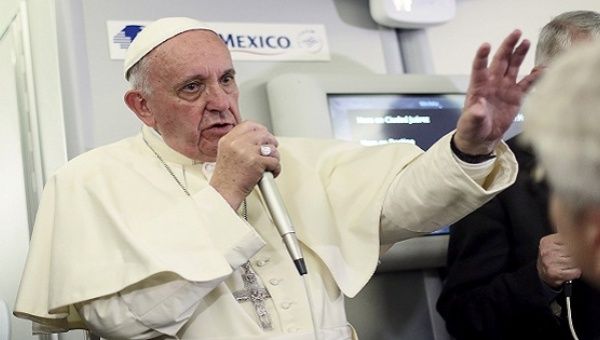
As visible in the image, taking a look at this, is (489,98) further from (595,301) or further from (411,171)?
(595,301)

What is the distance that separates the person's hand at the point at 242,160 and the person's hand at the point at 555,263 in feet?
2.62

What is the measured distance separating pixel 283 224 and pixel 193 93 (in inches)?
21.7

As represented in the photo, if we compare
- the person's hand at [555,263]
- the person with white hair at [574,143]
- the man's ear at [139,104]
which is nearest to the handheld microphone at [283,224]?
the man's ear at [139,104]

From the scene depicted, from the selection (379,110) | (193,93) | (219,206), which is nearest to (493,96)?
(219,206)

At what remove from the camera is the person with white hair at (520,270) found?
2709 mm

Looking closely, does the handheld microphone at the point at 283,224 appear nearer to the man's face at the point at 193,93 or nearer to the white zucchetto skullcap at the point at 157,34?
the man's face at the point at 193,93

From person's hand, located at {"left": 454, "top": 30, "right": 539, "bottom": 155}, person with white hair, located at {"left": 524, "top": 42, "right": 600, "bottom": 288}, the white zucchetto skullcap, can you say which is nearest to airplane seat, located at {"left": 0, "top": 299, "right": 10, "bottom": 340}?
the white zucchetto skullcap

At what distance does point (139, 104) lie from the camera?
9.03 feet

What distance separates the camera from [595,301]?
2.70 meters

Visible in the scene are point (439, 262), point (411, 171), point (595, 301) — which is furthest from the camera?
point (439, 262)

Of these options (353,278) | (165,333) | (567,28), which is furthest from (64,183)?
(567,28)

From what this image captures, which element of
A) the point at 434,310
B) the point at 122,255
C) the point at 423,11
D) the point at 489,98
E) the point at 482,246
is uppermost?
the point at 423,11

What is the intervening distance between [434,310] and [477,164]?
49.6 inches

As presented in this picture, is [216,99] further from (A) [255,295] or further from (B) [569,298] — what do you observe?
(B) [569,298]
